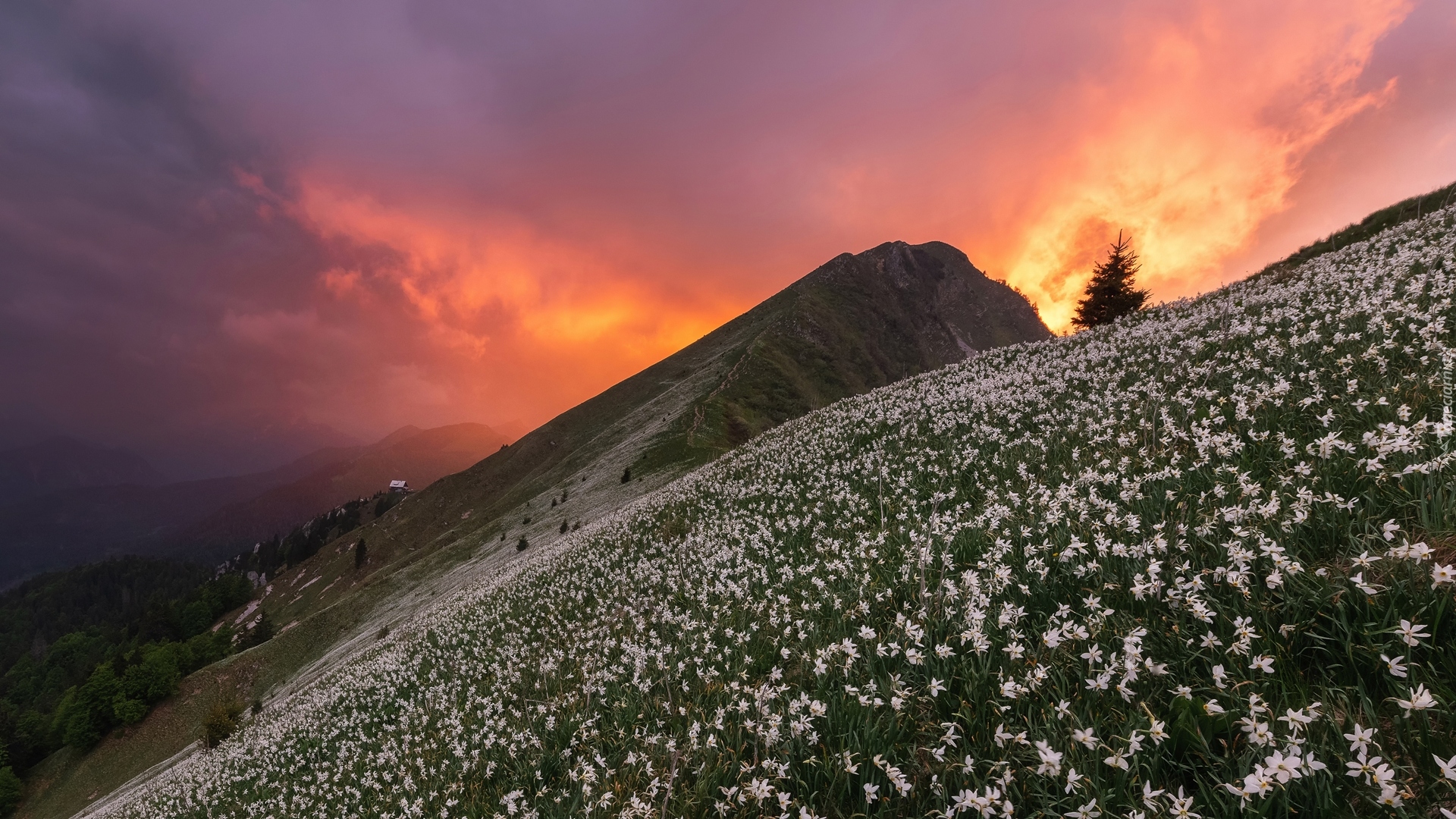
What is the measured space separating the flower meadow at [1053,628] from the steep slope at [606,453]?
117 ft

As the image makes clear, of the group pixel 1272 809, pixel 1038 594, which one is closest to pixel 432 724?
pixel 1038 594

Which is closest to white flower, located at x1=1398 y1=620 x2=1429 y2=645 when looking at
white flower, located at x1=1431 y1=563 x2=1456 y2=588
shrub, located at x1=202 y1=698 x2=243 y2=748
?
white flower, located at x1=1431 y1=563 x2=1456 y2=588

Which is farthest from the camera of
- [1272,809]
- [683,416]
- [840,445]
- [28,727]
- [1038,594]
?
[28,727]

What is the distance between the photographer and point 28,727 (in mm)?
90625

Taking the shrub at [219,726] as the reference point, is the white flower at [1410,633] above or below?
above

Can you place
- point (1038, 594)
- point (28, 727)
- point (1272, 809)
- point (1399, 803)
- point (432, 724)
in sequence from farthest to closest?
point (28, 727) → point (432, 724) → point (1038, 594) → point (1272, 809) → point (1399, 803)

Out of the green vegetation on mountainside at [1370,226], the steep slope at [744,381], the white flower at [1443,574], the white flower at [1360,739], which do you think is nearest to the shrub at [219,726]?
the steep slope at [744,381]

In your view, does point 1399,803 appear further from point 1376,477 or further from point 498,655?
point 498,655

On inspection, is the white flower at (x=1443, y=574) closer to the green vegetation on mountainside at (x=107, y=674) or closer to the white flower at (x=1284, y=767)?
the white flower at (x=1284, y=767)

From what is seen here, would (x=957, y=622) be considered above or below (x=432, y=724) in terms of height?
above

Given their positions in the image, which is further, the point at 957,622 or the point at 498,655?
the point at 498,655

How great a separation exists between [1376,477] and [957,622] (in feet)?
12.6

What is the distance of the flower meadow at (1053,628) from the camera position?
351cm

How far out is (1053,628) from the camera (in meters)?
5.33
